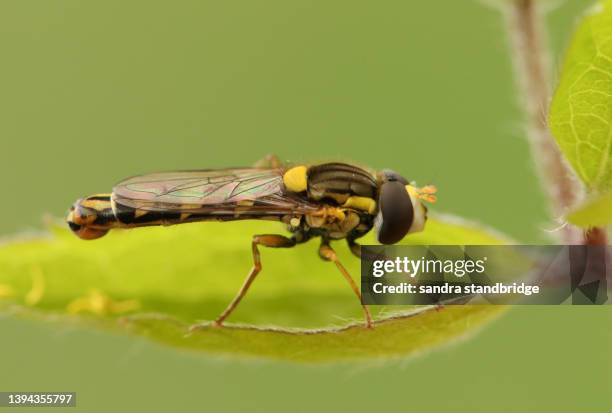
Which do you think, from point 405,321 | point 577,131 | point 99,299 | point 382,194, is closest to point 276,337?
point 405,321

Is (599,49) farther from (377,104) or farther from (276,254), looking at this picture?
(377,104)

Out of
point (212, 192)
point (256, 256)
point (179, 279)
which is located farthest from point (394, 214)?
point (179, 279)

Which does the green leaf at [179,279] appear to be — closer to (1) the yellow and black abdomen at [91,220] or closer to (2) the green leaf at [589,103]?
→ (1) the yellow and black abdomen at [91,220]

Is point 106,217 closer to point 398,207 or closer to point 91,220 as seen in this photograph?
point 91,220

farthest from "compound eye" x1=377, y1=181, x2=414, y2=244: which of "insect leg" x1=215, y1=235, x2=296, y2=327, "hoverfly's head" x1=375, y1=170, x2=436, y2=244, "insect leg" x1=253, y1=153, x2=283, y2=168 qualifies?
"insect leg" x1=253, y1=153, x2=283, y2=168

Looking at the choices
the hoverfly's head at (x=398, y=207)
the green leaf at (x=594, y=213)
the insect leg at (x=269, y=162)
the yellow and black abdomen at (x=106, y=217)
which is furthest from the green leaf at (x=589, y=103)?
the insect leg at (x=269, y=162)

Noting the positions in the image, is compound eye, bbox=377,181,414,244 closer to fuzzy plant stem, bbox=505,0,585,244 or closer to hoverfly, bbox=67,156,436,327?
hoverfly, bbox=67,156,436,327
